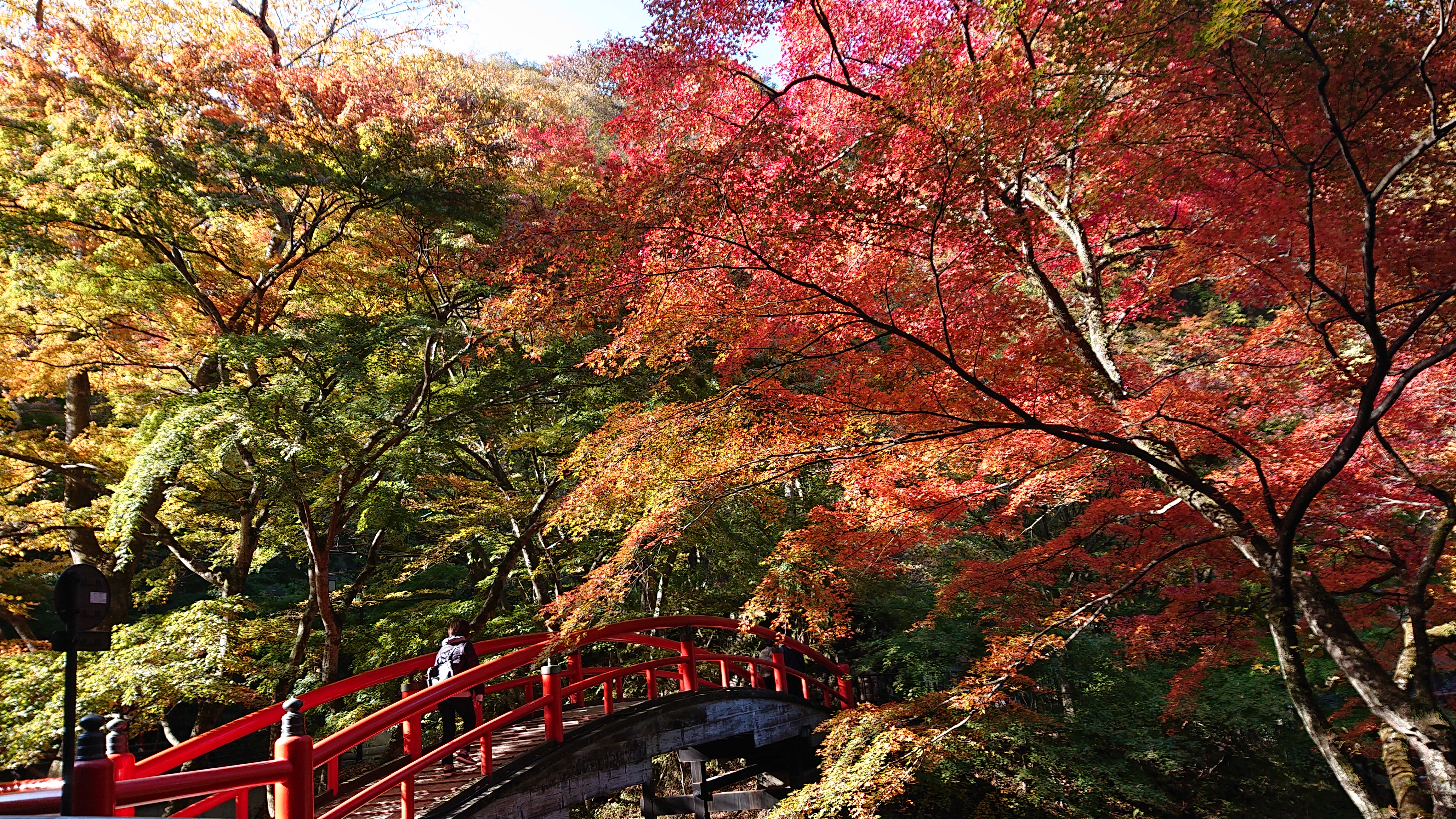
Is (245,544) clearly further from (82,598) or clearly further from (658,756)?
(82,598)

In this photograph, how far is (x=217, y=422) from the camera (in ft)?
24.4

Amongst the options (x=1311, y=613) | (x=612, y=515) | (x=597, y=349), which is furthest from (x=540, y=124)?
(x=1311, y=613)

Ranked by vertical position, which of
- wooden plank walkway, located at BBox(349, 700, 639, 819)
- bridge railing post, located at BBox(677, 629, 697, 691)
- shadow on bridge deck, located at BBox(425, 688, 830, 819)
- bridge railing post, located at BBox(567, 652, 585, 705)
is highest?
bridge railing post, located at BBox(567, 652, 585, 705)

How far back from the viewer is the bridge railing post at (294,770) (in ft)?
10.9

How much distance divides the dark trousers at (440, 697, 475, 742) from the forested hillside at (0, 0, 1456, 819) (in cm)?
100

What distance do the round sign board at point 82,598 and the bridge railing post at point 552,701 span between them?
10.7ft

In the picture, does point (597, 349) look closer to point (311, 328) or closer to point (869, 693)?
point (311, 328)

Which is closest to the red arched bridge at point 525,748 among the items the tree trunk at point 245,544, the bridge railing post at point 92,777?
the bridge railing post at point 92,777

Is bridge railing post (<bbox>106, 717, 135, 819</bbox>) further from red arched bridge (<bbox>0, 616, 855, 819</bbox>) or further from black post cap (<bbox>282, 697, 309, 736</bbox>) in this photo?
black post cap (<bbox>282, 697, 309, 736</bbox>)

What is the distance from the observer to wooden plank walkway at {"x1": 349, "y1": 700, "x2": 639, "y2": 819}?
517 cm

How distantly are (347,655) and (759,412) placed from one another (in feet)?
37.0

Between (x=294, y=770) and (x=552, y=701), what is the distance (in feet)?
9.29

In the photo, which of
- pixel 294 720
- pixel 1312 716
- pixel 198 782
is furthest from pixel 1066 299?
pixel 198 782

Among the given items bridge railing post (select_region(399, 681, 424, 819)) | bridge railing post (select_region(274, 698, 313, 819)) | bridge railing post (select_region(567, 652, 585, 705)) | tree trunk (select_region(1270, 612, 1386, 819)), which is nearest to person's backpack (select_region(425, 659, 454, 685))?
bridge railing post (select_region(399, 681, 424, 819))
